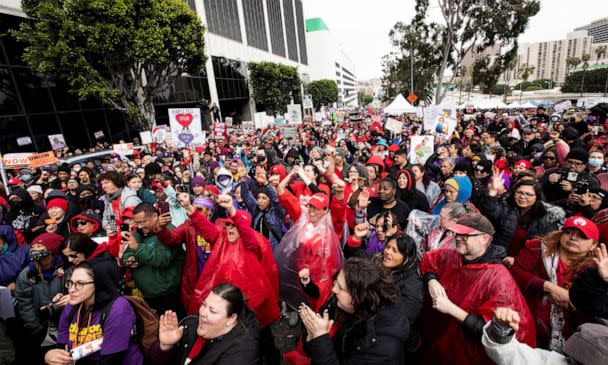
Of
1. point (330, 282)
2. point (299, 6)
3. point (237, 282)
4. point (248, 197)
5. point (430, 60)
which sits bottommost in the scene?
point (330, 282)

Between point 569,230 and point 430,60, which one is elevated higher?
point 430,60

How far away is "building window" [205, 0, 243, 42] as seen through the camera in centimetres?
2694

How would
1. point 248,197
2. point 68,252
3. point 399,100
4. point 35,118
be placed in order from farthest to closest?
point 399,100, point 35,118, point 248,197, point 68,252

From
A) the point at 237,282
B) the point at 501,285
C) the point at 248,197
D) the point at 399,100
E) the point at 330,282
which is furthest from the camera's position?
→ the point at 399,100

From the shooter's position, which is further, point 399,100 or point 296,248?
point 399,100

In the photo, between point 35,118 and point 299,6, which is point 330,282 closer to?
point 35,118

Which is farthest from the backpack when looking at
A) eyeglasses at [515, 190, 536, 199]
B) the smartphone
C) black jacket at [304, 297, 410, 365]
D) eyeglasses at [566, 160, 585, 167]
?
eyeglasses at [566, 160, 585, 167]

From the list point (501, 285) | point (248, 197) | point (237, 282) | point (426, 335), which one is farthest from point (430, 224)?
point (248, 197)

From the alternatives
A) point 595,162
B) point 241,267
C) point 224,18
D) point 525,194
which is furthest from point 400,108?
point 224,18

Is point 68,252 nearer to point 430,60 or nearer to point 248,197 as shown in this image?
point 248,197

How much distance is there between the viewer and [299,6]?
52750 mm

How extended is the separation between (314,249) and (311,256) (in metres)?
0.08

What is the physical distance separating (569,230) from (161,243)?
3392 millimetres

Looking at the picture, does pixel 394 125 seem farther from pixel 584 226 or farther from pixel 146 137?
pixel 146 137
